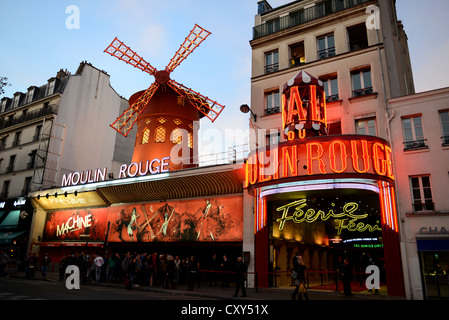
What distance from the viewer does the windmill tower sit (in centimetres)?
1983

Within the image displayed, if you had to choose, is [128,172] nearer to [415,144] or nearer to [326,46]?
[326,46]

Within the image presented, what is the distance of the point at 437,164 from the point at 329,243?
940cm

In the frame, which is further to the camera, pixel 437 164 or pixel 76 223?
pixel 76 223

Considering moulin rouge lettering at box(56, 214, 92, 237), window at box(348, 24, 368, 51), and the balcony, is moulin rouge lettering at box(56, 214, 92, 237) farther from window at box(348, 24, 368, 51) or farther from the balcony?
window at box(348, 24, 368, 51)

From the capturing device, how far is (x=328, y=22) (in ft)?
46.9

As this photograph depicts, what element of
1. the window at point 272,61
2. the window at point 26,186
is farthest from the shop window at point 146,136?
the window at point 26,186

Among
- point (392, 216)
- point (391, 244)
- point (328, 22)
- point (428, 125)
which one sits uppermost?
point (328, 22)

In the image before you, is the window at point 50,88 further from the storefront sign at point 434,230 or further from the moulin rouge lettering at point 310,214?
the storefront sign at point 434,230

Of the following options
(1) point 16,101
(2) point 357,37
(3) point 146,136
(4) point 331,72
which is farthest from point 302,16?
(1) point 16,101

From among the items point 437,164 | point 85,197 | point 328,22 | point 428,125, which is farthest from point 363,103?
point 85,197

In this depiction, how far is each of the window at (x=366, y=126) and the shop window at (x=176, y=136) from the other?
10.6m

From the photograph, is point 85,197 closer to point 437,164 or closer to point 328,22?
point 328,22
